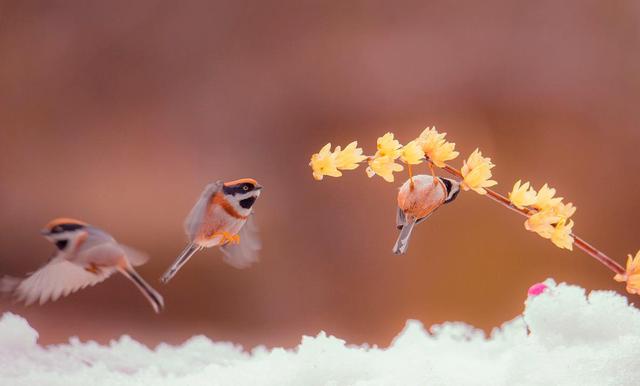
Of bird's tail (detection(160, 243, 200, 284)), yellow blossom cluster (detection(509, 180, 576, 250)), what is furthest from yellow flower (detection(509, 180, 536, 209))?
bird's tail (detection(160, 243, 200, 284))

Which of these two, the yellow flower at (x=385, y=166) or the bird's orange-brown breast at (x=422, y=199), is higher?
the yellow flower at (x=385, y=166)

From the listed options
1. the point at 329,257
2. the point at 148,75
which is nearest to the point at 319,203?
the point at 329,257

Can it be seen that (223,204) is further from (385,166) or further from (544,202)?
(544,202)

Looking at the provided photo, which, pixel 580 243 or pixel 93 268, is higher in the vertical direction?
pixel 580 243

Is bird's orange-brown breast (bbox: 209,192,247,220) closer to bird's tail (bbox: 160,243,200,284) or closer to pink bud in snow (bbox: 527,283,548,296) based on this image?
bird's tail (bbox: 160,243,200,284)

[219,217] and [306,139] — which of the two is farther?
[306,139]

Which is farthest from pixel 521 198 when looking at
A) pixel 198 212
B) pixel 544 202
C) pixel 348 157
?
pixel 198 212

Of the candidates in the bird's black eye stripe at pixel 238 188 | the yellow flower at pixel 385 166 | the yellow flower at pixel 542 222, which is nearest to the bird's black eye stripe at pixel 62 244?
the bird's black eye stripe at pixel 238 188

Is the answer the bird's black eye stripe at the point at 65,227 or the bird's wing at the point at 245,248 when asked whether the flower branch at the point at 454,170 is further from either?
the bird's black eye stripe at the point at 65,227
